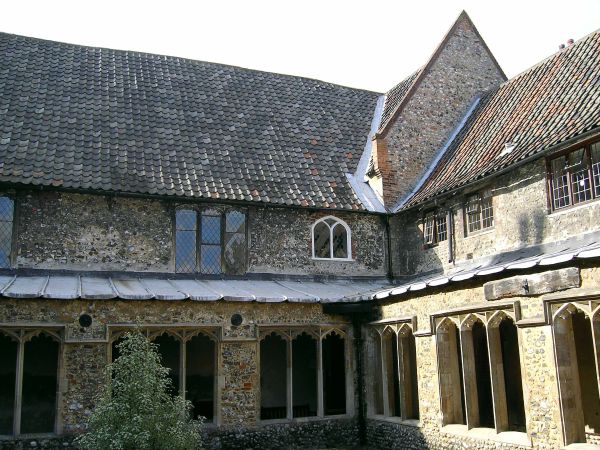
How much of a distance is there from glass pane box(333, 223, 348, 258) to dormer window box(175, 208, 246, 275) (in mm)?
2739

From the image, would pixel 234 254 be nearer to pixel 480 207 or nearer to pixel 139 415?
pixel 480 207

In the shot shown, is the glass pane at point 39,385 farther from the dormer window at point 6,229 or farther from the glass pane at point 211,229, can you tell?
the glass pane at point 211,229

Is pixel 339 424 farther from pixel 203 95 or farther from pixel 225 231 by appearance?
pixel 203 95

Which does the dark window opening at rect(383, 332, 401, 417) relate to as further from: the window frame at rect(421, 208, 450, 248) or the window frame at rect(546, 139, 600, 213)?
the window frame at rect(546, 139, 600, 213)

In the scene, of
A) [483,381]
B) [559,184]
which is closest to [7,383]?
[483,381]

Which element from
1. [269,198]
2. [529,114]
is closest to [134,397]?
[269,198]

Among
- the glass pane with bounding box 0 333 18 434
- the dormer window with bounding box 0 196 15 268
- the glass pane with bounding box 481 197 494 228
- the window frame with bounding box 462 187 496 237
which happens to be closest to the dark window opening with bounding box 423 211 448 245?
the window frame with bounding box 462 187 496 237

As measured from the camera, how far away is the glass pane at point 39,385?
54.7ft

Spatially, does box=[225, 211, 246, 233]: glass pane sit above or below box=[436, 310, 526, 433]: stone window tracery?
above

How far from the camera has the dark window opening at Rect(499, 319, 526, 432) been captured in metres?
16.0

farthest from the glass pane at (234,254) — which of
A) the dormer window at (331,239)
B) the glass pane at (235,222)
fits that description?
the dormer window at (331,239)

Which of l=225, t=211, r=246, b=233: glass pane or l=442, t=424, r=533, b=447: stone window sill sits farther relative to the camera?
l=225, t=211, r=246, b=233: glass pane

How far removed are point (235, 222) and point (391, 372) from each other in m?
5.77

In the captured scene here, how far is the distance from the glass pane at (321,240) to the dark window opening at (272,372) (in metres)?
2.91
